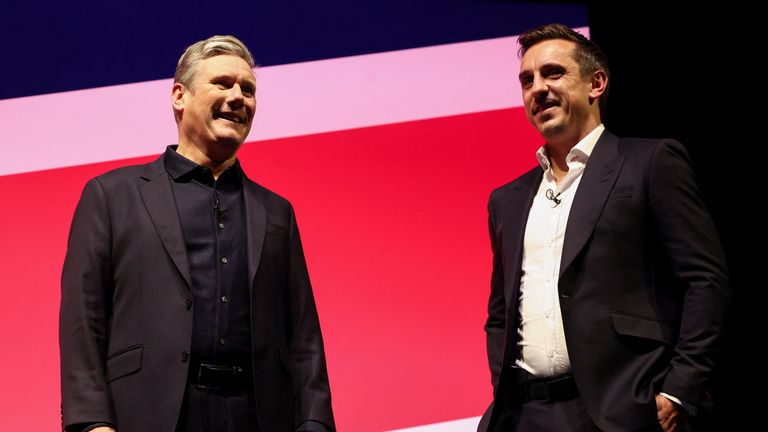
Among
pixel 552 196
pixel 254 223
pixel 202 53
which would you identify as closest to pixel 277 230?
pixel 254 223

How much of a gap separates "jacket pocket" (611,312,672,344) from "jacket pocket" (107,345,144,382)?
1244 mm

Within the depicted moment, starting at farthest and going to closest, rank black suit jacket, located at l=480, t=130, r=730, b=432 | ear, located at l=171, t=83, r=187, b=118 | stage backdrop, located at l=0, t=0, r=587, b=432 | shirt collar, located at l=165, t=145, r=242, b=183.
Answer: stage backdrop, located at l=0, t=0, r=587, b=432 < ear, located at l=171, t=83, r=187, b=118 < shirt collar, located at l=165, t=145, r=242, b=183 < black suit jacket, located at l=480, t=130, r=730, b=432

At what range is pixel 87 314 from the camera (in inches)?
93.5

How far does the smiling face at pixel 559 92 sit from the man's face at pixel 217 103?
86 centimetres

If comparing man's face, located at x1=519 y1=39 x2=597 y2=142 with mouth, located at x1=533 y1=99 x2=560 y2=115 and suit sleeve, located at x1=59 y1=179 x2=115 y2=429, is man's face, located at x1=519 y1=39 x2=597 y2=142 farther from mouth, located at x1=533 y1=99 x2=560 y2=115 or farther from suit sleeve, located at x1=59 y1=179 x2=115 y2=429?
suit sleeve, located at x1=59 y1=179 x2=115 y2=429

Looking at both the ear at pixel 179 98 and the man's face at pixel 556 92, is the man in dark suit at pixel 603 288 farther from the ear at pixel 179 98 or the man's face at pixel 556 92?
the ear at pixel 179 98

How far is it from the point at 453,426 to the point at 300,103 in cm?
129

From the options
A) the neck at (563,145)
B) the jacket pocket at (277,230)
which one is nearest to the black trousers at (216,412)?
the jacket pocket at (277,230)

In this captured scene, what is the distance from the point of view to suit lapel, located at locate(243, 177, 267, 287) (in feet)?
8.47

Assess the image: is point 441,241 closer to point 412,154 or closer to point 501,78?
point 412,154

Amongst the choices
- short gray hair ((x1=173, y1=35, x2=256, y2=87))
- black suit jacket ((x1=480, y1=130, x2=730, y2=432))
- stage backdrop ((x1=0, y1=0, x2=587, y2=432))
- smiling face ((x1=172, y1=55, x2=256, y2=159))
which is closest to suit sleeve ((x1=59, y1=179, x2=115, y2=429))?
smiling face ((x1=172, y1=55, x2=256, y2=159))

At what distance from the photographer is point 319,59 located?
348cm

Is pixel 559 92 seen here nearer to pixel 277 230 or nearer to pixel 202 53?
pixel 277 230

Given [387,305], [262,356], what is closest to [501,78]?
[387,305]
